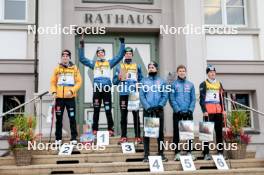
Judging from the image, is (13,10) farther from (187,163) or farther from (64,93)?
(187,163)

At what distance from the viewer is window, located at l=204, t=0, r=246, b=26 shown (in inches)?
474

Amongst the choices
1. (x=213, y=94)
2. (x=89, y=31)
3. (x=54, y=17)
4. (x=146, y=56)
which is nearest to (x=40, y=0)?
(x=54, y=17)

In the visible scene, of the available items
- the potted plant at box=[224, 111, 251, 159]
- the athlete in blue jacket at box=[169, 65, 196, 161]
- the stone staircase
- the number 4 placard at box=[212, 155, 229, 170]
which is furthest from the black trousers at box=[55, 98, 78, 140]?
the potted plant at box=[224, 111, 251, 159]

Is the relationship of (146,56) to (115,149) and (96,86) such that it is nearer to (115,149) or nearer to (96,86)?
(96,86)

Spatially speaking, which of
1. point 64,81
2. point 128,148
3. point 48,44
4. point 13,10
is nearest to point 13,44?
point 13,10

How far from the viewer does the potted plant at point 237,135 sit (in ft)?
28.5

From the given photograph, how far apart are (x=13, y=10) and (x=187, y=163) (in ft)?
20.4

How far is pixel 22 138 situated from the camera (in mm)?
8062

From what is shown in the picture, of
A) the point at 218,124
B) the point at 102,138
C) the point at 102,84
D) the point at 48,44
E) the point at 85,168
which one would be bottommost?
the point at 85,168

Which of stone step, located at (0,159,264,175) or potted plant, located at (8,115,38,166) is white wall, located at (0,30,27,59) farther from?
stone step, located at (0,159,264,175)

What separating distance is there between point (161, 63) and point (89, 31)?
2.08 m

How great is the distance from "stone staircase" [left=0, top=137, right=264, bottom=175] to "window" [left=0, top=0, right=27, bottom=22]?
4.27 metres

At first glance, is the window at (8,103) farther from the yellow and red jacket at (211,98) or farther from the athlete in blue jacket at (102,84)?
the yellow and red jacket at (211,98)

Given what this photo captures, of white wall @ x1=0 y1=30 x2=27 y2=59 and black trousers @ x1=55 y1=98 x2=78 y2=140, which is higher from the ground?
white wall @ x1=0 y1=30 x2=27 y2=59
